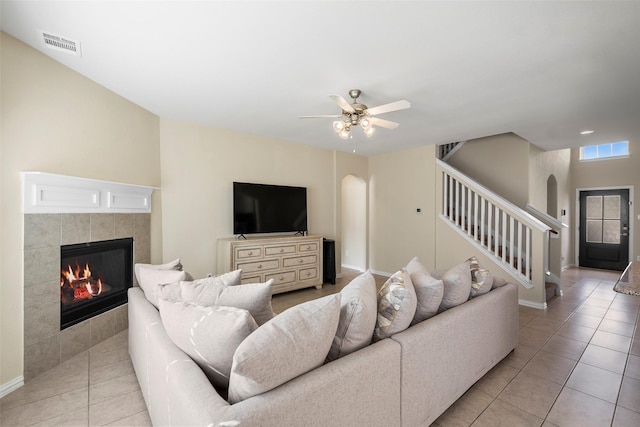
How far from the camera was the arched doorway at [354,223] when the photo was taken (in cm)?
612

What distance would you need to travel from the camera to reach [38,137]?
2.23 m

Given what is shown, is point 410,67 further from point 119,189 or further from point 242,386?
point 119,189

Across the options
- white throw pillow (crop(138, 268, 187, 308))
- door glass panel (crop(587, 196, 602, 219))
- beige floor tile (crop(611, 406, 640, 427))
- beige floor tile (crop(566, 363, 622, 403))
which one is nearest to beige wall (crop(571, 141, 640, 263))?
door glass panel (crop(587, 196, 602, 219))

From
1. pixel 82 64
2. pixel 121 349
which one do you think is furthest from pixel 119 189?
pixel 121 349

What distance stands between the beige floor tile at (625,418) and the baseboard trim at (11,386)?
395 centimetres

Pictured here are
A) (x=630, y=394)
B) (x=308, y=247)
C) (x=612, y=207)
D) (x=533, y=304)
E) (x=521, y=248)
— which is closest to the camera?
(x=630, y=394)

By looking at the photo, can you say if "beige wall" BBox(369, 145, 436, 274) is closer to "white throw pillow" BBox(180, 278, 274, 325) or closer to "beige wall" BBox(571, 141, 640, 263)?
"white throw pillow" BBox(180, 278, 274, 325)

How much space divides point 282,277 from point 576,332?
3551 mm

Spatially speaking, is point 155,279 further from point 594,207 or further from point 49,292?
point 594,207

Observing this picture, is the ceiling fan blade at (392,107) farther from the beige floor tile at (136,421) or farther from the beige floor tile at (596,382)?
the beige floor tile at (136,421)

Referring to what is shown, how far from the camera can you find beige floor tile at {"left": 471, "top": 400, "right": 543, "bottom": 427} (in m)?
1.70

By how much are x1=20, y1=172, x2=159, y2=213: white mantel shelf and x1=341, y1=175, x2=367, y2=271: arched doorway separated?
4045 millimetres

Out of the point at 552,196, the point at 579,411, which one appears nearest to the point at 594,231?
the point at 552,196

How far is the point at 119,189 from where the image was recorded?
2873mm
